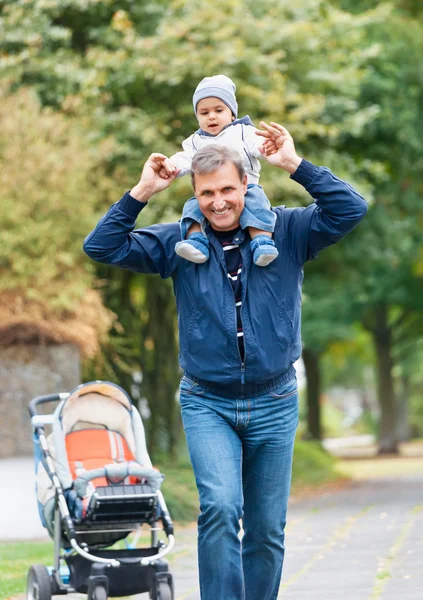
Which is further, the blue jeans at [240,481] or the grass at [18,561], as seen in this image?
the grass at [18,561]

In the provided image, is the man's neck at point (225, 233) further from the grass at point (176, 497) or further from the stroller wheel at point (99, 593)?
the grass at point (176, 497)

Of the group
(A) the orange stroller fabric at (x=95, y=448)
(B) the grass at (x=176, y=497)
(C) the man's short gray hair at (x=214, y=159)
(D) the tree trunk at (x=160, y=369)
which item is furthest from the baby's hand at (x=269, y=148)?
(D) the tree trunk at (x=160, y=369)

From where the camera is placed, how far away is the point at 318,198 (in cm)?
461

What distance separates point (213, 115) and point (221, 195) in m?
0.84

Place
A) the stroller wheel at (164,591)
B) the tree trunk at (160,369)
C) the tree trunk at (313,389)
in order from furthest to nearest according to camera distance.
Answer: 1. the tree trunk at (313,389)
2. the tree trunk at (160,369)
3. the stroller wheel at (164,591)

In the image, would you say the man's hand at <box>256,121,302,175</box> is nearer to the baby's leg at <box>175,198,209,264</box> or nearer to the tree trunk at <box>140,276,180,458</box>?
the baby's leg at <box>175,198,209,264</box>

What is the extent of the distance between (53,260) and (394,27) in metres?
9.39

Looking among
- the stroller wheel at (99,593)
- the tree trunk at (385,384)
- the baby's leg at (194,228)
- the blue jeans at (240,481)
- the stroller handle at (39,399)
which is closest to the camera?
the blue jeans at (240,481)

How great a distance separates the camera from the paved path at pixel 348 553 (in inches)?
268

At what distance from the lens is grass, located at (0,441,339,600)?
7.93 m

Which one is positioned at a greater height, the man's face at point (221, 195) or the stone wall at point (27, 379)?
the man's face at point (221, 195)

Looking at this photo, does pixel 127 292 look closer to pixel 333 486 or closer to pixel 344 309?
pixel 333 486

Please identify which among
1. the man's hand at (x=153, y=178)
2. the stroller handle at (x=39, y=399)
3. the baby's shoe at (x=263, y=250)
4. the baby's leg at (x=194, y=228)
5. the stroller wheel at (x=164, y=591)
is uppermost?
the man's hand at (x=153, y=178)

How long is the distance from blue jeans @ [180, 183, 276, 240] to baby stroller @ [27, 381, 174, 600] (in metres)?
1.82
